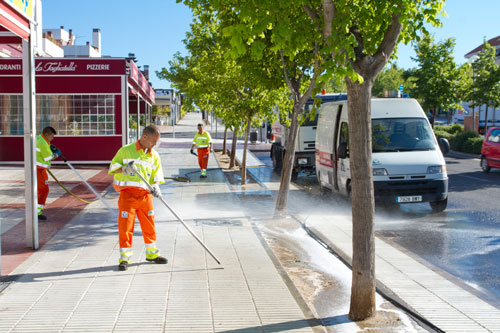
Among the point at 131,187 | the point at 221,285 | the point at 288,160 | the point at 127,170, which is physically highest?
the point at 127,170

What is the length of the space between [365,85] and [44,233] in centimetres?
592

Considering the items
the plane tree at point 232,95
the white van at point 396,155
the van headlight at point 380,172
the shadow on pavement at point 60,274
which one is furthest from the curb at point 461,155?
the shadow on pavement at point 60,274

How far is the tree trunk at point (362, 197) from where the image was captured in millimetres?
5250

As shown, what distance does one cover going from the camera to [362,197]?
5.30 metres

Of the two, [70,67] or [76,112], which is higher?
[70,67]

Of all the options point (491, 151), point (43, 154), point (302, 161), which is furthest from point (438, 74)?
point (43, 154)

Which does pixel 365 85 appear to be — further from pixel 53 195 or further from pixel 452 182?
pixel 452 182

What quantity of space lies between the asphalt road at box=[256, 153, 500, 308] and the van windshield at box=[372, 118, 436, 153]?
1360 mm

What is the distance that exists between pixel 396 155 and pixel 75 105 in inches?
559

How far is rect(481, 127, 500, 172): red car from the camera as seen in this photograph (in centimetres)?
1928

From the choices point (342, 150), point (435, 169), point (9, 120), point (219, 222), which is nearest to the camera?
point (219, 222)

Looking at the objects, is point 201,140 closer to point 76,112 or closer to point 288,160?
point 76,112

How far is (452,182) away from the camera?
17328 mm

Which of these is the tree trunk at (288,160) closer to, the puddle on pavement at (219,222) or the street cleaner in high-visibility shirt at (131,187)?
the puddle on pavement at (219,222)
